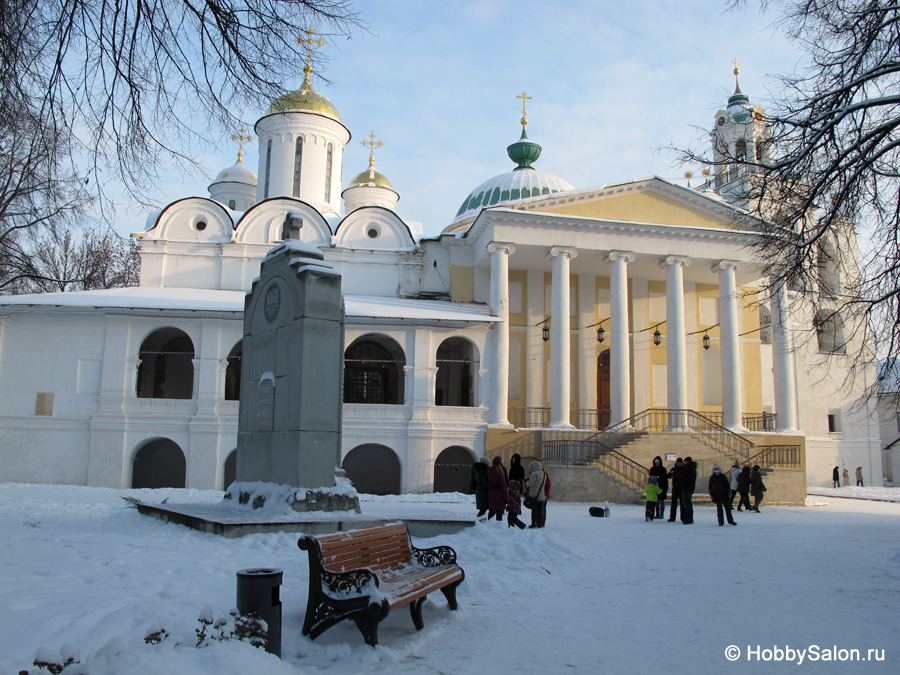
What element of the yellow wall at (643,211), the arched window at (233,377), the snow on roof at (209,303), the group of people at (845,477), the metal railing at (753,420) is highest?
the yellow wall at (643,211)

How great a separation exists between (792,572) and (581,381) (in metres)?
20.4

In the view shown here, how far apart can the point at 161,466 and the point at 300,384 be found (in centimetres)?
1952

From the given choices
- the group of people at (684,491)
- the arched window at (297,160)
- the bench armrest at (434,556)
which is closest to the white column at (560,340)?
the group of people at (684,491)

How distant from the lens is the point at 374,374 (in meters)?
29.6

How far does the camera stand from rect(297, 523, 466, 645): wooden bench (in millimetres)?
5246

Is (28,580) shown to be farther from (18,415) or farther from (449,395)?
(449,395)

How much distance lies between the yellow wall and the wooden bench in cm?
2224

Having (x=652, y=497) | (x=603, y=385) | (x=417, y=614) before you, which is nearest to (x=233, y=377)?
(x=603, y=385)

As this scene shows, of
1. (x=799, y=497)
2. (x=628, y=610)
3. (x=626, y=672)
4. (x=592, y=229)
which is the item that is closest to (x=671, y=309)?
(x=592, y=229)

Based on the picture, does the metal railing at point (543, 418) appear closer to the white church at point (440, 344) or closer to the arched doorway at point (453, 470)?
the white church at point (440, 344)

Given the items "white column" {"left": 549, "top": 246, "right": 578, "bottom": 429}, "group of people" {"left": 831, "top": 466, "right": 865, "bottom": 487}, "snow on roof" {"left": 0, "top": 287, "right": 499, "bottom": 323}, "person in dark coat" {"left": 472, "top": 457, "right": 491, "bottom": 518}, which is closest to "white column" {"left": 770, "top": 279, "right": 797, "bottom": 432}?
"white column" {"left": 549, "top": 246, "right": 578, "bottom": 429}

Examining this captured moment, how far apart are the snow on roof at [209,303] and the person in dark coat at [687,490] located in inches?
434

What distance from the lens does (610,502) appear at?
2206 cm

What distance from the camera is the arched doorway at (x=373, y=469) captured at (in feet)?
92.2
